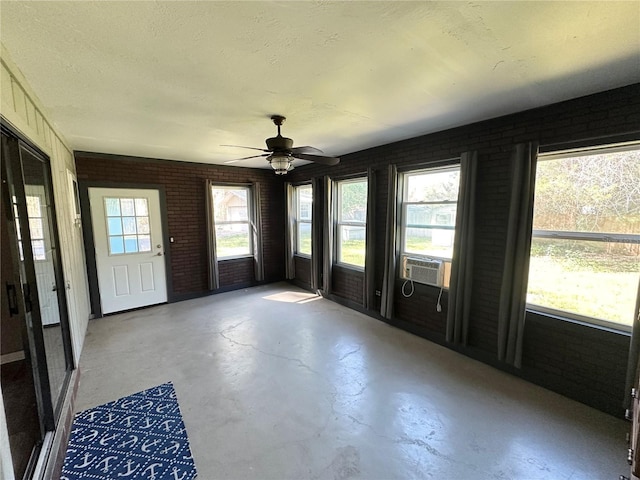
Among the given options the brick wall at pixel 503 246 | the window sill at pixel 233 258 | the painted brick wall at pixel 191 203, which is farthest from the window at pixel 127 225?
the brick wall at pixel 503 246

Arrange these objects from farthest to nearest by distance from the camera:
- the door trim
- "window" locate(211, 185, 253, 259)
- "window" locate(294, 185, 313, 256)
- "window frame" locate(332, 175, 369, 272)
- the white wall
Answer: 1. "window" locate(294, 185, 313, 256)
2. "window" locate(211, 185, 253, 259)
3. "window frame" locate(332, 175, 369, 272)
4. the door trim
5. the white wall

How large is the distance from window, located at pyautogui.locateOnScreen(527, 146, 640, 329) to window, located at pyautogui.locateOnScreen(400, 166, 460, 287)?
82 cm

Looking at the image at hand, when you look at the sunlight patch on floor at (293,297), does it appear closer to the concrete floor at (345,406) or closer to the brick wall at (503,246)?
the concrete floor at (345,406)

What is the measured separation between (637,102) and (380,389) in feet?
9.81

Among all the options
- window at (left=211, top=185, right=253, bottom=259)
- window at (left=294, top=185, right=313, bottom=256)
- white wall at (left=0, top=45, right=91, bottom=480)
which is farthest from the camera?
window at (left=294, top=185, right=313, bottom=256)

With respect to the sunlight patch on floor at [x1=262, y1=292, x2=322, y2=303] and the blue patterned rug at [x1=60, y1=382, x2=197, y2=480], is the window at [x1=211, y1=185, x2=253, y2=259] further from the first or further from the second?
the blue patterned rug at [x1=60, y1=382, x2=197, y2=480]

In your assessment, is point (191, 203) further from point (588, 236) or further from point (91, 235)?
point (588, 236)

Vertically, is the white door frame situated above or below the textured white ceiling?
below

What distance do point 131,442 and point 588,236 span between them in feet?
12.8

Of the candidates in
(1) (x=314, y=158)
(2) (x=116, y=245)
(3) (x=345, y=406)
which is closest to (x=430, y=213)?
(1) (x=314, y=158)

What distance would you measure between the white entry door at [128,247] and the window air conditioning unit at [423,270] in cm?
398

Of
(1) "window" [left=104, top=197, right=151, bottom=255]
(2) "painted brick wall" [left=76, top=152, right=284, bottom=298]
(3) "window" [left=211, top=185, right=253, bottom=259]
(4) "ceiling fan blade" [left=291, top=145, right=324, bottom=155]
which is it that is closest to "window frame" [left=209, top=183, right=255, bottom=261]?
(3) "window" [left=211, top=185, right=253, bottom=259]

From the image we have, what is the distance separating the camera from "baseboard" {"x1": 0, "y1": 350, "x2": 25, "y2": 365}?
2.56m

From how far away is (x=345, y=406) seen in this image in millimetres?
2297
